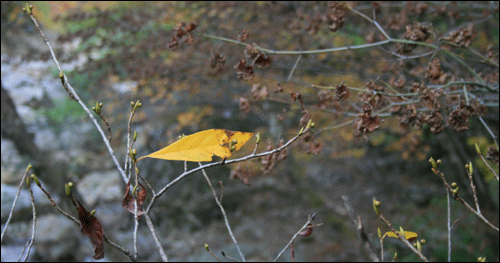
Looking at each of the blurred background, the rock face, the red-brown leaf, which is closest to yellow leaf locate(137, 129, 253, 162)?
the red-brown leaf

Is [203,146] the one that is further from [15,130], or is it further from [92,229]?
[15,130]

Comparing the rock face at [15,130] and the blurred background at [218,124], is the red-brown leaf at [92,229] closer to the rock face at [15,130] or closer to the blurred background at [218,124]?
the blurred background at [218,124]

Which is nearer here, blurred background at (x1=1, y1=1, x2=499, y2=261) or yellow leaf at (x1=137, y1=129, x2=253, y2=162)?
yellow leaf at (x1=137, y1=129, x2=253, y2=162)

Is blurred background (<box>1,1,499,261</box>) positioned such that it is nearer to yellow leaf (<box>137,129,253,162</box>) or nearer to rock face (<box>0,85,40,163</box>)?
rock face (<box>0,85,40,163</box>)

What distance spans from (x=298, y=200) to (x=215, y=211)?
1.82 metres

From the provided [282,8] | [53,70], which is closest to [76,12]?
[53,70]

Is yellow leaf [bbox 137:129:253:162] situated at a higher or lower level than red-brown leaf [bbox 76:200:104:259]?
higher

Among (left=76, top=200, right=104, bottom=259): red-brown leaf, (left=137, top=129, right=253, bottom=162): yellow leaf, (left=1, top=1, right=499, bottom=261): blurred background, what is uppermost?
(left=137, top=129, right=253, bottom=162): yellow leaf

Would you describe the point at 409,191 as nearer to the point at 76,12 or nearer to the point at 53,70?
the point at 76,12

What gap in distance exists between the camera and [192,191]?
654 cm

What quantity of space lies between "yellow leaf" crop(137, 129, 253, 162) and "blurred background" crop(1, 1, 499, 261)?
1.12 meters

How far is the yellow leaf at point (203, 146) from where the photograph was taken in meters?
0.85

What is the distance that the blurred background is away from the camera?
358cm

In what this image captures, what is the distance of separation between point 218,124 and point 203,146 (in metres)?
5.98
